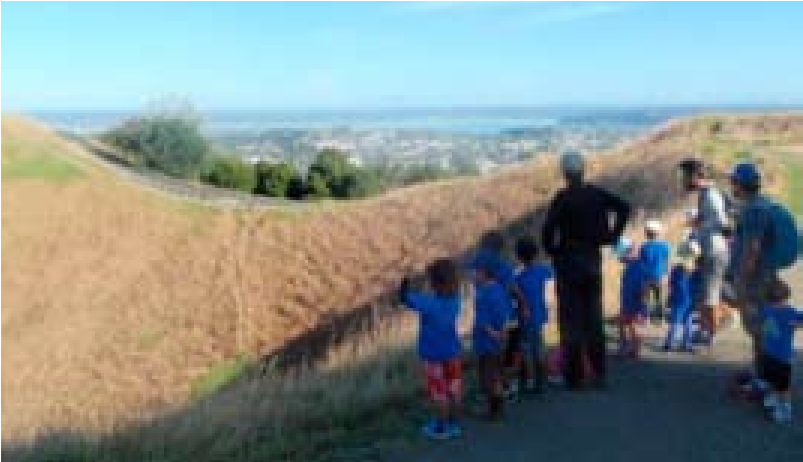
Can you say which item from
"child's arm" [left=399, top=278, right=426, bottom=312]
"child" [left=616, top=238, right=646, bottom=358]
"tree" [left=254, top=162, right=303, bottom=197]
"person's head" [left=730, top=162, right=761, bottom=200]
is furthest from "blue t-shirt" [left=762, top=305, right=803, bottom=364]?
"tree" [left=254, top=162, right=303, bottom=197]

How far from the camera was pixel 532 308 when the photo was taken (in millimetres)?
10008

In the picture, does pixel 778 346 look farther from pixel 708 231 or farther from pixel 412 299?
pixel 412 299

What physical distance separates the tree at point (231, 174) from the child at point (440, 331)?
4705 cm

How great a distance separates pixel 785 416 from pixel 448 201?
103 ft

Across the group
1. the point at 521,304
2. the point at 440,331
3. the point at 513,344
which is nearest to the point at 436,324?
the point at 440,331

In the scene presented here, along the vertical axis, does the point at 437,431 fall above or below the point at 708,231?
below

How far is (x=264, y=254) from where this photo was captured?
39.1 metres

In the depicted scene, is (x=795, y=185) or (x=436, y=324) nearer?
(x=436, y=324)

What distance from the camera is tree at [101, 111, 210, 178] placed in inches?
2479

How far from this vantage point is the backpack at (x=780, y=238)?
927 cm

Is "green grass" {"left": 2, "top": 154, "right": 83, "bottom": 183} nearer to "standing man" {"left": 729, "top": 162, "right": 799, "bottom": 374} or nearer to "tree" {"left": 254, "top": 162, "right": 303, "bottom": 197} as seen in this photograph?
"standing man" {"left": 729, "top": 162, "right": 799, "bottom": 374}

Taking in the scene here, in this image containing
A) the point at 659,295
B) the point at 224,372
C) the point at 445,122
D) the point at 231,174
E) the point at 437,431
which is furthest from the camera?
the point at 445,122

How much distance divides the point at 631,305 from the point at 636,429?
8.11ft

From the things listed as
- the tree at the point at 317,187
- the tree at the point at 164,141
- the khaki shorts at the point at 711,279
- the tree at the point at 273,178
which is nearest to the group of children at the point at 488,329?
the khaki shorts at the point at 711,279
